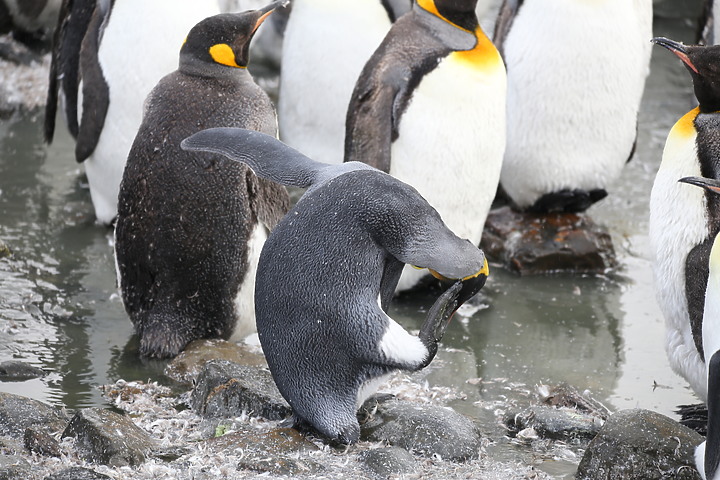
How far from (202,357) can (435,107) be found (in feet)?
5.47

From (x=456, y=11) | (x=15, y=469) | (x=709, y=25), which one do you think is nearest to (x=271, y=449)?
(x=15, y=469)

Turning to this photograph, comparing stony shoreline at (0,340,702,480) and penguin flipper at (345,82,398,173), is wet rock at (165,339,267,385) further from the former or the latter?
penguin flipper at (345,82,398,173)

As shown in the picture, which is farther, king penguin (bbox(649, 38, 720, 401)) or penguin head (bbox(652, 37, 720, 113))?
penguin head (bbox(652, 37, 720, 113))

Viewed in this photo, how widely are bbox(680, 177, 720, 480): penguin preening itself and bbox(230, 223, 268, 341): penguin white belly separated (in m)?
1.76

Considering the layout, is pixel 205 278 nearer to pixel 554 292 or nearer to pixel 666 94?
pixel 554 292

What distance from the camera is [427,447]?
3.71 meters

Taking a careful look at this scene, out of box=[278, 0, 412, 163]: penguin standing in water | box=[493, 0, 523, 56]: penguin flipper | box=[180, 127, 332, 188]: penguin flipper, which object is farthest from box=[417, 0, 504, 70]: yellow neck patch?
box=[180, 127, 332, 188]: penguin flipper

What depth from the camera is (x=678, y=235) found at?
4.27 meters

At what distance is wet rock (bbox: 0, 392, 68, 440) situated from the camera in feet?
11.9

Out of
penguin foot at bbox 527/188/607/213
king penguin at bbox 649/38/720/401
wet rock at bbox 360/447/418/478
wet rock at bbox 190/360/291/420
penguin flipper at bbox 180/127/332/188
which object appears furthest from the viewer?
penguin foot at bbox 527/188/607/213

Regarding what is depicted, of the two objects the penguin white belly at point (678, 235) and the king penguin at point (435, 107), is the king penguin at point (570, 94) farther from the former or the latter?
the penguin white belly at point (678, 235)

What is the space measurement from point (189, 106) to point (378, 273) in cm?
132

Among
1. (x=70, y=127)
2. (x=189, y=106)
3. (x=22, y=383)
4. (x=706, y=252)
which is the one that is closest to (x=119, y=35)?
(x=70, y=127)

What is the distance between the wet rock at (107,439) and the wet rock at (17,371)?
0.82 m
